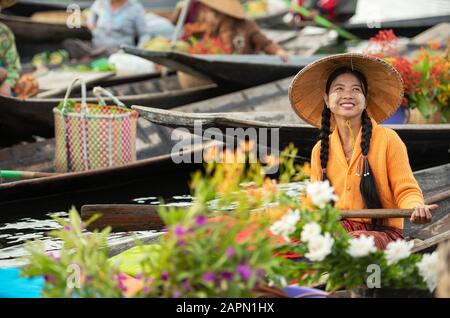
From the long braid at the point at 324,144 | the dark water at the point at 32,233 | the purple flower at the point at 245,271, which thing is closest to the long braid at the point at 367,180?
the long braid at the point at 324,144

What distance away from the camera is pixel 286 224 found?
3.04 m

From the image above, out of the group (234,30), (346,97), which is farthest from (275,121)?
(234,30)

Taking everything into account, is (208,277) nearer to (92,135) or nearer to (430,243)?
(430,243)

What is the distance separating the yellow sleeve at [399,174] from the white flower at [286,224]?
0.91m

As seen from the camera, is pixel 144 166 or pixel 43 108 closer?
pixel 144 166

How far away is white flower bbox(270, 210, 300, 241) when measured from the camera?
303cm

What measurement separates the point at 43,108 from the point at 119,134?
3.03 feet

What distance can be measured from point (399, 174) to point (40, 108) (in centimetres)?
342

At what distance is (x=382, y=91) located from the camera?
13.7 feet

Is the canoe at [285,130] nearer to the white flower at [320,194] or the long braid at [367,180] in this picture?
the long braid at [367,180]

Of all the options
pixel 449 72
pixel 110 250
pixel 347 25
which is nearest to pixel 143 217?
pixel 110 250

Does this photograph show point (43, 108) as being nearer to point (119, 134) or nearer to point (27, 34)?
point (119, 134)

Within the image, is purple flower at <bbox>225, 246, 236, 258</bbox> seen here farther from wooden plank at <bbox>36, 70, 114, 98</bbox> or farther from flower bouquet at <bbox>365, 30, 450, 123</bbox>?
wooden plank at <bbox>36, 70, 114, 98</bbox>
